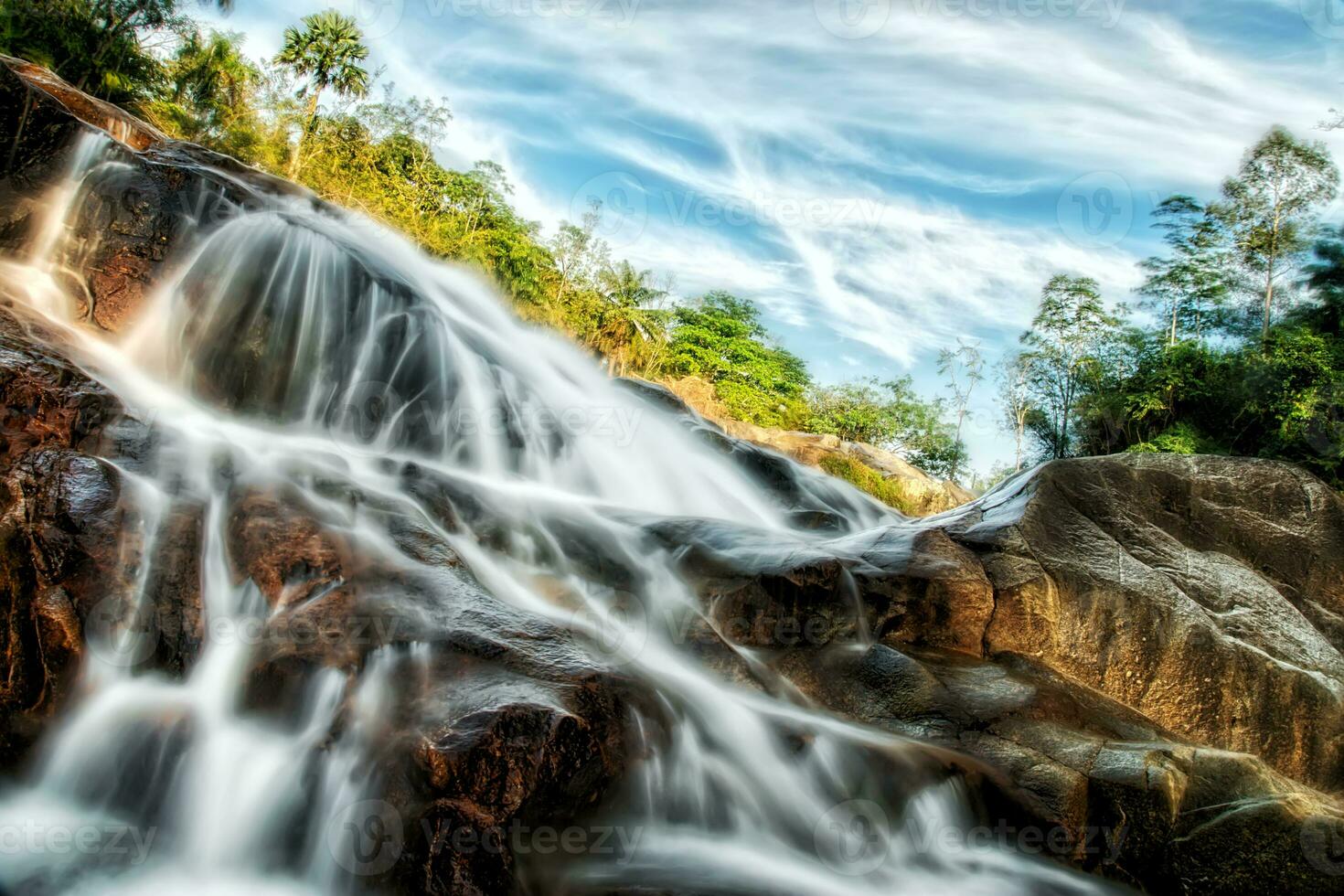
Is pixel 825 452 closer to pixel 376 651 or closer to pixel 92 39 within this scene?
pixel 376 651

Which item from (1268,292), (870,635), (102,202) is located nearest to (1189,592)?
(870,635)

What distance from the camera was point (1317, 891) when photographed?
3.68m

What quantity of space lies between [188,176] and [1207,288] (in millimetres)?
38001

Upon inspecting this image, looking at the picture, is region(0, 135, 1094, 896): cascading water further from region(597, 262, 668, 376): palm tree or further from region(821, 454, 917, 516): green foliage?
region(597, 262, 668, 376): palm tree

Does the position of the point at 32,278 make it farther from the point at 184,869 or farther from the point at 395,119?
the point at 395,119

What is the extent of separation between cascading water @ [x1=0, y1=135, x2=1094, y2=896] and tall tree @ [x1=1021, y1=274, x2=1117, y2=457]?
3473cm

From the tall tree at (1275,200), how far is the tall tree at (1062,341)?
8095 mm

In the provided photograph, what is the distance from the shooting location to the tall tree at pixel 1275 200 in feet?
91.3

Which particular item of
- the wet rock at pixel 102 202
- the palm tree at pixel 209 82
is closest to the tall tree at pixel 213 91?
the palm tree at pixel 209 82

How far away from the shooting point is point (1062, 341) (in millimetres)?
39250

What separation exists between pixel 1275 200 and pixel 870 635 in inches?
1345

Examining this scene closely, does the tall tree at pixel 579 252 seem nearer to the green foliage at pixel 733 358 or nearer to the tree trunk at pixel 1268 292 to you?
the green foliage at pixel 733 358

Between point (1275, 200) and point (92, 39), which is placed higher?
point (1275, 200)

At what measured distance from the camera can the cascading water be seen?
3300mm
